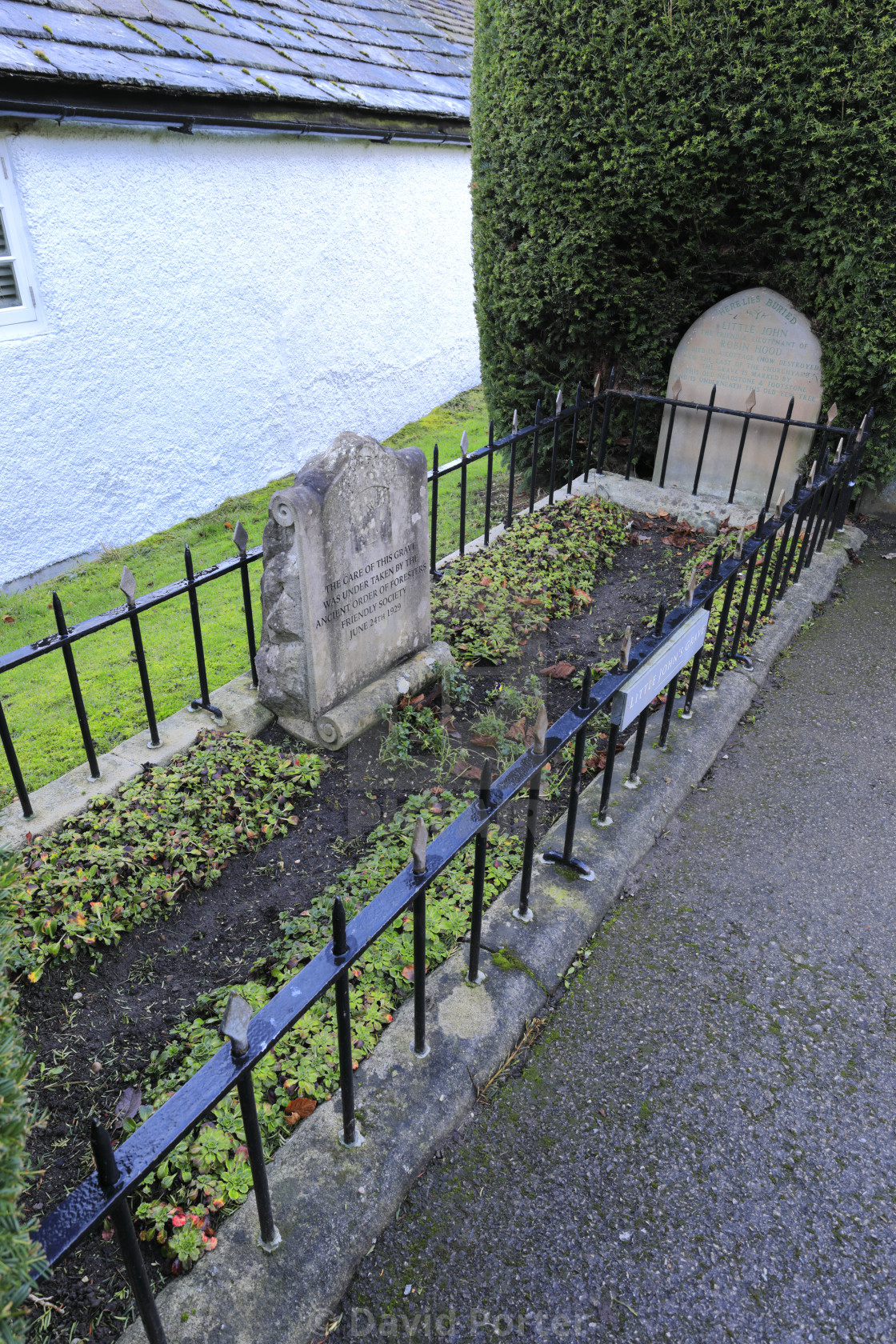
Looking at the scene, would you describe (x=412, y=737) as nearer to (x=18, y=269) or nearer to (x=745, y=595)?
(x=745, y=595)

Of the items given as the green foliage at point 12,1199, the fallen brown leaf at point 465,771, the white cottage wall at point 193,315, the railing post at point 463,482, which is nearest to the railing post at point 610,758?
the fallen brown leaf at point 465,771

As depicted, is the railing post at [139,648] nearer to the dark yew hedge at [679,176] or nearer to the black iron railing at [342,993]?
the black iron railing at [342,993]

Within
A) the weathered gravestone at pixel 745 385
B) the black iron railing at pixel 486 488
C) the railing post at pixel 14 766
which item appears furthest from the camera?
the weathered gravestone at pixel 745 385

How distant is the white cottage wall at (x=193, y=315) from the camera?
6215mm

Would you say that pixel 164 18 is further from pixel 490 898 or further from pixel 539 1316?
pixel 539 1316

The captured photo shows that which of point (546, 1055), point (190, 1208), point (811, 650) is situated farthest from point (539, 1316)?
point (811, 650)

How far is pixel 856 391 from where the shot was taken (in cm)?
600

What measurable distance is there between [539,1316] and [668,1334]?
0.93 feet

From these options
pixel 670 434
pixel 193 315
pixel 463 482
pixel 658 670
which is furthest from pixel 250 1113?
pixel 193 315

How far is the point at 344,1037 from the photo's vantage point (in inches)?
77.9

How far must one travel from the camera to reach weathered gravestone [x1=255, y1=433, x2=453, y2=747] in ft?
11.9

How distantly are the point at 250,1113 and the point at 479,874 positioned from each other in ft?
2.96

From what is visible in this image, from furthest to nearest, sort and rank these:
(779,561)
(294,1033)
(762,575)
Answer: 1. (779,561)
2. (762,575)
3. (294,1033)

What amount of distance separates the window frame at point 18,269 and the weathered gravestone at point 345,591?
374 cm
